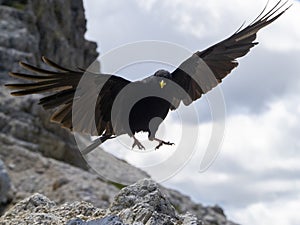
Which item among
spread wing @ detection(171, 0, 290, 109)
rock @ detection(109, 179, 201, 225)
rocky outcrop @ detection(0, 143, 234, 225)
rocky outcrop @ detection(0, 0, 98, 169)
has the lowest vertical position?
rock @ detection(109, 179, 201, 225)

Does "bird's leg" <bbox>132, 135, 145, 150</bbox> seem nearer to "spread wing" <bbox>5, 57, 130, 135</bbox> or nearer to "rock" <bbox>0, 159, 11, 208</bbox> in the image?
"spread wing" <bbox>5, 57, 130, 135</bbox>

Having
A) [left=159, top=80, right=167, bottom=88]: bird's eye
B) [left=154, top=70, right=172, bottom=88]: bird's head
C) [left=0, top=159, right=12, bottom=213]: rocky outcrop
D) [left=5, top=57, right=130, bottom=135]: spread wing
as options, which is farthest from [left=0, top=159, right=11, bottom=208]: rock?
[left=159, top=80, right=167, bottom=88]: bird's eye

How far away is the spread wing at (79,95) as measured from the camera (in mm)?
13609

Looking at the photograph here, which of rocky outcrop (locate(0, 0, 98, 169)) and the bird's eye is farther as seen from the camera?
rocky outcrop (locate(0, 0, 98, 169))

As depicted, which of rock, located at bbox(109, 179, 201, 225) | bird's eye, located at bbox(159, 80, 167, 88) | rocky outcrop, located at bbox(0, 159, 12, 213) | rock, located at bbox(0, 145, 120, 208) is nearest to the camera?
rock, located at bbox(109, 179, 201, 225)

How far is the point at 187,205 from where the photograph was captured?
80.3 metres

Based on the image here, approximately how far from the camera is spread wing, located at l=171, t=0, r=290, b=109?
608 inches

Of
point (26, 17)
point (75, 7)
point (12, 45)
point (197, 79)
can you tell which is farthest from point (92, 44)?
point (197, 79)

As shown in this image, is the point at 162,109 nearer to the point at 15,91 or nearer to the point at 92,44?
the point at 15,91

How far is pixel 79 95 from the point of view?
554 inches

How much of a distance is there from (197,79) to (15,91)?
14.1ft

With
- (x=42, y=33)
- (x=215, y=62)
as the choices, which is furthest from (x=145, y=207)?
(x=42, y=33)

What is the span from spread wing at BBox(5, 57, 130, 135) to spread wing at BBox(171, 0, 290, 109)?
1842 millimetres

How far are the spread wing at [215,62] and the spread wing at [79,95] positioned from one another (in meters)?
1.84
